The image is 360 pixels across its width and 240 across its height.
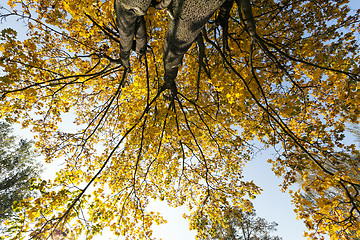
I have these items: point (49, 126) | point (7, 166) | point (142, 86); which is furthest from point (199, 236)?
point (7, 166)

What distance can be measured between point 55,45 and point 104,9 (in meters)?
2.94

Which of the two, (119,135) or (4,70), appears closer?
(4,70)

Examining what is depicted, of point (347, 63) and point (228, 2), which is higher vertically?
point (228, 2)

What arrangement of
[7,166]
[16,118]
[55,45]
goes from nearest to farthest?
[16,118], [55,45], [7,166]

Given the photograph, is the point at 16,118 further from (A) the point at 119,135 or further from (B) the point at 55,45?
(A) the point at 119,135

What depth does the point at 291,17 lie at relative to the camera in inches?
143

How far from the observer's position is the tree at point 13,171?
10.6 metres

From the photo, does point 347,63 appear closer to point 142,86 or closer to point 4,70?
point 142,86

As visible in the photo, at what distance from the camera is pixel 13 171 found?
38.0 feet

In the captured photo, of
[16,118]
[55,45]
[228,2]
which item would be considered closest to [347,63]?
[228,2]

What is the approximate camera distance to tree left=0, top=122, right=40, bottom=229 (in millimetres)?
10570

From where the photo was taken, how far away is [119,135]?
515cm

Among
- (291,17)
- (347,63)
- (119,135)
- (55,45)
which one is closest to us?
(347,63)

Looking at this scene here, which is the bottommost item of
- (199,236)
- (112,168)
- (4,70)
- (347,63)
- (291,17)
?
(199,236)
